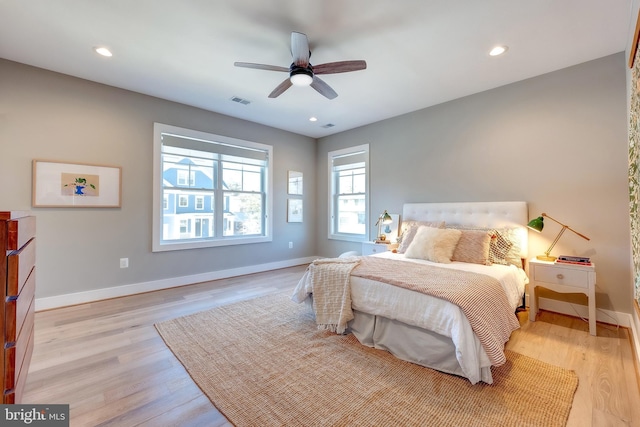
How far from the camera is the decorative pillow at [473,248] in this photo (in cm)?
278

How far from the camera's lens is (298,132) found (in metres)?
5.42

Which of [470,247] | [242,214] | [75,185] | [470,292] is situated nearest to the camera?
[470,292]

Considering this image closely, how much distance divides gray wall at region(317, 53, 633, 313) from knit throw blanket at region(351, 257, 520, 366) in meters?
1.45

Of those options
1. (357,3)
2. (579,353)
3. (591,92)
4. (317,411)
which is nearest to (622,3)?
(591,92)

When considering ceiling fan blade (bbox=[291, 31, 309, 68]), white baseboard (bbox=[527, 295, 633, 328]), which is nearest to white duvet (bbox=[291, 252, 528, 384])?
white baseboard (bbox=[527, 295, 633, 328])

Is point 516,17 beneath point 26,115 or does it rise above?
above

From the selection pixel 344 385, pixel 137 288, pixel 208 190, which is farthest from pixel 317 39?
pixel 137 288

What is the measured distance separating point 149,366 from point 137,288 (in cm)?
206

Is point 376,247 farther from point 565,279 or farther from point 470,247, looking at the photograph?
point 565,279

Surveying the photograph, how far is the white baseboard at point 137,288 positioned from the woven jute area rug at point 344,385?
1.56 meters

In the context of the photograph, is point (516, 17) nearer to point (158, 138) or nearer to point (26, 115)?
point (158, 138)

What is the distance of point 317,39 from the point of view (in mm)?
2418

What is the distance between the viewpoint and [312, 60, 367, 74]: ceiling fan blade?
2.31m

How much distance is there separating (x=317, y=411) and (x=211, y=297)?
242 cm
